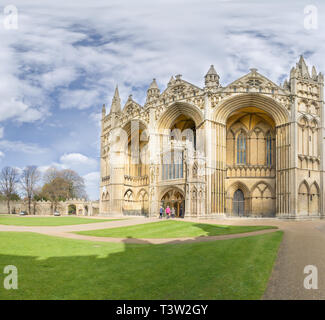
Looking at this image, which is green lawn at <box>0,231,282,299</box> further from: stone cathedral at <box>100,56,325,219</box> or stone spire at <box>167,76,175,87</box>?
stone spire at <box>167,76,175,87</box>

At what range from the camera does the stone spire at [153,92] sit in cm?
4250

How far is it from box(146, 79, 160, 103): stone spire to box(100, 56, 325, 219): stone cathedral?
0.14 m

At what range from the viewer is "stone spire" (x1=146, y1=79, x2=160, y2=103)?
139ft

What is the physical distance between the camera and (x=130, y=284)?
791 centimetres

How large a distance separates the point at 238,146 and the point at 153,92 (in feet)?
44.9

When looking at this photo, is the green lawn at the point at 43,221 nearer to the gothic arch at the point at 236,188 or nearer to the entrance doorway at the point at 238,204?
the gothic arch at the point at 236,188

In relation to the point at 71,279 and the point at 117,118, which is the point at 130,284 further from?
the point at 117,118

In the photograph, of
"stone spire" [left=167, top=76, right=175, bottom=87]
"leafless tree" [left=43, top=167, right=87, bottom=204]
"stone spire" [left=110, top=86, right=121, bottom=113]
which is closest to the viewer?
"stone spire" [left=167, top=76, right=175, bottom=87]

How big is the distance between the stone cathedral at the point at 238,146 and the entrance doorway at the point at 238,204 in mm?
124

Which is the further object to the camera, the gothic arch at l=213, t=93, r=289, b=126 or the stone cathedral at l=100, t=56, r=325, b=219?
the gothic arch at l=213, t=93, r=289, b=126

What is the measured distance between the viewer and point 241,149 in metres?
40.9

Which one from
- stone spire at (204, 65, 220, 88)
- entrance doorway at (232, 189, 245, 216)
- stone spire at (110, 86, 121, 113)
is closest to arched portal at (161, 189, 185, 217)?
entrance doorway at (232, 189, 245, 216)

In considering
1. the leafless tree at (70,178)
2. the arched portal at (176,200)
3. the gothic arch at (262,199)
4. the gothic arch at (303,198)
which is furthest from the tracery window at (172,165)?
the leafless tree at (70,178)

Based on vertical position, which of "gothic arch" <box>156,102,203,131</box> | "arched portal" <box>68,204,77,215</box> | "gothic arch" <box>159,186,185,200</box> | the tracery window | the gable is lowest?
"arched portal" <box>68,204,77,215</box>
